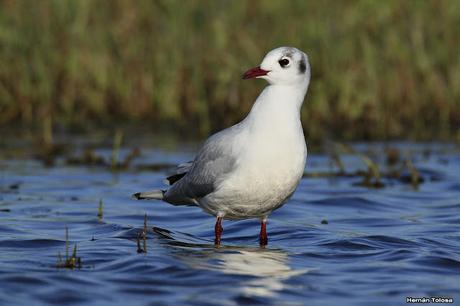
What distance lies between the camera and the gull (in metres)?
7.03

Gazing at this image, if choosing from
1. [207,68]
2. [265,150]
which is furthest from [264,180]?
[207,68]

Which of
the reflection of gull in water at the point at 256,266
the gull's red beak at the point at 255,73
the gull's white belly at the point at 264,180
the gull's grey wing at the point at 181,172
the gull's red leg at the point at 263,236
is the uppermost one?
the gull's red beak at the point at 255,73

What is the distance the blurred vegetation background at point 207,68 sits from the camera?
1347cm

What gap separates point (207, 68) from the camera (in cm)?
1370

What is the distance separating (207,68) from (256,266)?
279 inches

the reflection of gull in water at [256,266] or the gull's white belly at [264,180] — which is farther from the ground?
the gull's white belly at [264,180]

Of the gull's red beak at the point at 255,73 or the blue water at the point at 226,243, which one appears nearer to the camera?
the blue water at the point at 226,243

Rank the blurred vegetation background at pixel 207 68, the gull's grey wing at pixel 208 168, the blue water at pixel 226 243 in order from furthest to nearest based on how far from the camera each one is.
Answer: the blurred vegetation background at pixel 207 68, the gull's grey wing at pixel 208 168, the blue water at pixel 226 243

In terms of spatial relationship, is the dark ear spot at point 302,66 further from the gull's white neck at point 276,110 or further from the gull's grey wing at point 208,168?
the gull's grey wing at point 208,168

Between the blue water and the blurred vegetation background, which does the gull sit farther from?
the blurred vegetation background

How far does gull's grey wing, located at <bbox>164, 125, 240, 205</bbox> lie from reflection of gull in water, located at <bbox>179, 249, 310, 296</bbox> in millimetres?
511

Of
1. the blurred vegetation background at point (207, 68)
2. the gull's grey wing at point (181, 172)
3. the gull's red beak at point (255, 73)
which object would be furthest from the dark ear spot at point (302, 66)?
the blurred vegetation background at point (207, 68)

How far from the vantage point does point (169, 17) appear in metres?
14.2

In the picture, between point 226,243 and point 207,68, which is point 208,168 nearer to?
point 226,243
